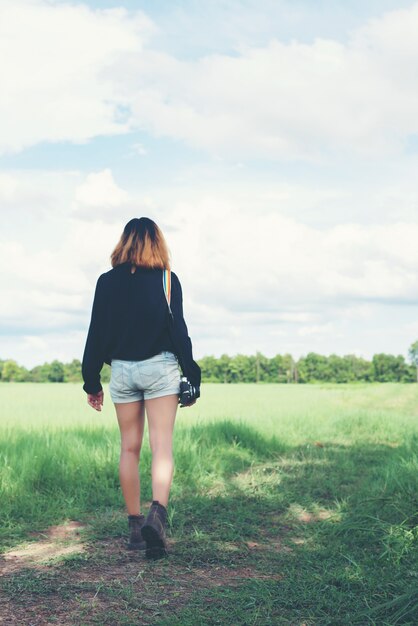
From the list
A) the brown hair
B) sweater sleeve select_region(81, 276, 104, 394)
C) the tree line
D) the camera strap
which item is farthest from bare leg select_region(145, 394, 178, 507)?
the tree line

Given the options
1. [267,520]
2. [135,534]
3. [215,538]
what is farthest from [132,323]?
[267,520]

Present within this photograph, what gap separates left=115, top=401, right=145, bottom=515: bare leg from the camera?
16.5ft

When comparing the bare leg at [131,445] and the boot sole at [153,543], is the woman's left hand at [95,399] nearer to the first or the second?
the bare leg at [131,445]

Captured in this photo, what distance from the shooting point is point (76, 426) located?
36.2 ft

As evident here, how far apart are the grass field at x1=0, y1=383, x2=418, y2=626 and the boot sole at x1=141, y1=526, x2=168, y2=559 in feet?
0.28

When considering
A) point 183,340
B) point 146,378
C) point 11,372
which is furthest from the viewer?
point 11,372

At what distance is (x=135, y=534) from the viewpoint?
16.6ft

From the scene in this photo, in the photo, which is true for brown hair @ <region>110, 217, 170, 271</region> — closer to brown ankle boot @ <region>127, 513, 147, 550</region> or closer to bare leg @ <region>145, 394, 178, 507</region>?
bare leg @ <region>145, 394, 178, 507</region>

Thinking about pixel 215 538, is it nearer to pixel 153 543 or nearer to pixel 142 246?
pixel 153 543

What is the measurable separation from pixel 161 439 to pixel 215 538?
0.99 metres

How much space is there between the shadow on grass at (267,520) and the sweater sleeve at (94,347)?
129cm

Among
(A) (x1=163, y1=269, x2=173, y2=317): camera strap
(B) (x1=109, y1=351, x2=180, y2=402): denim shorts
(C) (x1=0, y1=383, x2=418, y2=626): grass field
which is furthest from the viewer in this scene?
(A) (x1=163, y1=269, x2=173, y2=317): camera strap

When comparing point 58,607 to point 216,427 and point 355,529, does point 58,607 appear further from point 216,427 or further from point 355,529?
point 216,427

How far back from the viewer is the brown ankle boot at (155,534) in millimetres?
4629
